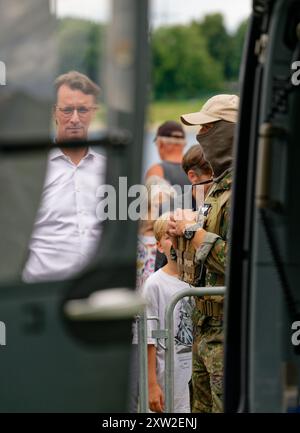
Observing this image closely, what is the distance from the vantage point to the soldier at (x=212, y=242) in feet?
21.2

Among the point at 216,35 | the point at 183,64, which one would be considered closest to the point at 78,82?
the point at 216,35

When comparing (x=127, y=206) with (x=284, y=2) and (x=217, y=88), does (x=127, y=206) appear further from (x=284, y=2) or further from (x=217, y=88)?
(x=217, y=88)

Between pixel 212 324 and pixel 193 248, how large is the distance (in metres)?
0.40

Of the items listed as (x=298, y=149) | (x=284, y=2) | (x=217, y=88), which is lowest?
(x=298, y=149)

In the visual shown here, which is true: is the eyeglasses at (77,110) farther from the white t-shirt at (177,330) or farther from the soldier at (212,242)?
the white t-shirt at (177,330)

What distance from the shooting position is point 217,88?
45812 millimetres

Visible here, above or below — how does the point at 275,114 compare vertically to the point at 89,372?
above

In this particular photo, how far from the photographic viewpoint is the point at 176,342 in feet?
22.4

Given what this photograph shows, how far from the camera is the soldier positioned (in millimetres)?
6469

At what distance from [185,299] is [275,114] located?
8.63 feet

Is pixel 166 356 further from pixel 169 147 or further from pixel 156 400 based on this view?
pixel 169 147

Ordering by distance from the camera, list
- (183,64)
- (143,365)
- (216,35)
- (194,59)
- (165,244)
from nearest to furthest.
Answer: (143,365) < (165,244) < (216,35) < (183,64) < (194,59)

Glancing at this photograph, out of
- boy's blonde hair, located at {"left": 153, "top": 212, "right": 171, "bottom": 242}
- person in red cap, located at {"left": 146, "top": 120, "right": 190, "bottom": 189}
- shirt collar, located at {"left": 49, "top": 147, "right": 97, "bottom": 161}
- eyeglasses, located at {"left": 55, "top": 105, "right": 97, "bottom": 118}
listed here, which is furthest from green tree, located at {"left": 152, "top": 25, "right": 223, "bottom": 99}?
shirt collar, located at {"left": 49, "top": 147, "right": 97, "bottom": 161}
